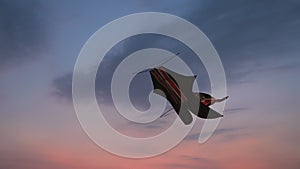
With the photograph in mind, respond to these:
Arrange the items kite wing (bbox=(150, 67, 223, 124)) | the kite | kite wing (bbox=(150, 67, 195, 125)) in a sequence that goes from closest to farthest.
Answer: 1. the kite
2. kite wing (bbox=(150, 67, 223, 124))
3. kite wing (bbox=(150, 67, 195, 125))

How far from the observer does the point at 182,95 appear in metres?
72.9

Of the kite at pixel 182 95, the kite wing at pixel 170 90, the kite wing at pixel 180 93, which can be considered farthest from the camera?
the kite wing at pixel 170 90

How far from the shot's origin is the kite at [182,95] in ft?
228

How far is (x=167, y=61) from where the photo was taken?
2771 inches

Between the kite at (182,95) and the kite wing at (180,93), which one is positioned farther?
the kite wing at (180,93)

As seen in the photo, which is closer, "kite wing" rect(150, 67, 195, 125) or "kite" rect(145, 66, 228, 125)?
"kite" rect(145, 66, 228, 125)

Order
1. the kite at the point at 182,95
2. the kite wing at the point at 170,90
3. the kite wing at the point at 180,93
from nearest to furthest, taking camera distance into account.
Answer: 1. the kite at the point at 182,95
2. the kite wing at the point at 180,93
3. the kite wing at the point at 170,90

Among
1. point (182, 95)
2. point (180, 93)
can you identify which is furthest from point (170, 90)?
point (182, 95)

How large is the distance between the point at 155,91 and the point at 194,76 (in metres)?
11.3

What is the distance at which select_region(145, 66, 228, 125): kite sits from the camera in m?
69.6

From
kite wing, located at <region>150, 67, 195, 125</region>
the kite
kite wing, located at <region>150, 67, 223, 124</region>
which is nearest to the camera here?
the kite

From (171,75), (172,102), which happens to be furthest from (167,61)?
(172,102)

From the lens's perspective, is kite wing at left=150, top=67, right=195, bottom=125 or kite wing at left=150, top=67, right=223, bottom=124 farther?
kite wing at left=150, top=67, right=195, bottom=125

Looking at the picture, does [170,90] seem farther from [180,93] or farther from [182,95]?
[182,95]
